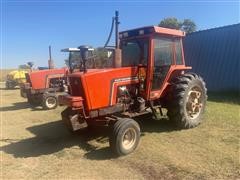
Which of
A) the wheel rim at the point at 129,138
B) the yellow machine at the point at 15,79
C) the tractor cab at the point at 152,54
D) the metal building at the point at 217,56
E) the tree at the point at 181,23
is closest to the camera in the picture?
the wheel rim at the point at 129,138

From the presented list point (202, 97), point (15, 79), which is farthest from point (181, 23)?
point (202, 97)

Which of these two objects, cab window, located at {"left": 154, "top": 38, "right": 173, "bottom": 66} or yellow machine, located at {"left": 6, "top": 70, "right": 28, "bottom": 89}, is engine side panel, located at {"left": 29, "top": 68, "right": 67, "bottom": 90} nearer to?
cab window, located at {"left": 154, "top": 38, "right": 173, "bottom": 66}

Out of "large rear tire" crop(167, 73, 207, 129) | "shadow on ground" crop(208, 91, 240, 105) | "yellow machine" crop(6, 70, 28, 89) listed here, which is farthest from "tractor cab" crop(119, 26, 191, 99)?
"yellow machine" crop(6, 70, 28, 89)

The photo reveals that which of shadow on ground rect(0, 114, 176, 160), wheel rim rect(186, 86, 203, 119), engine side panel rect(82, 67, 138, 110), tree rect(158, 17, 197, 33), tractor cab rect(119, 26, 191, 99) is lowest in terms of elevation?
shadow on ground rect(0, 114, 176, 160)

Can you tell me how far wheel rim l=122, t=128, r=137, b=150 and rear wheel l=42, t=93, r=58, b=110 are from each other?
6177 millimetres

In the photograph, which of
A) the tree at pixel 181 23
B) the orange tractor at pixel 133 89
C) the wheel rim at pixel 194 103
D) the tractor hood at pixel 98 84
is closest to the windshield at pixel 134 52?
the orange tractor at pixel 133 89

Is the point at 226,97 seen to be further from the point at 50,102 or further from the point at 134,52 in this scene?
the point at 50,102

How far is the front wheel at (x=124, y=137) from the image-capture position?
17.9 feet

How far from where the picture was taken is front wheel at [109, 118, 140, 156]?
5469 millimetres

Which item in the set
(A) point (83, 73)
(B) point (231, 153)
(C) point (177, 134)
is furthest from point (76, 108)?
(B) point (231, 153)

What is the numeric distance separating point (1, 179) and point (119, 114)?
2622 mm

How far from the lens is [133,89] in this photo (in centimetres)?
670

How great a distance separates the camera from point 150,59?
654 cm

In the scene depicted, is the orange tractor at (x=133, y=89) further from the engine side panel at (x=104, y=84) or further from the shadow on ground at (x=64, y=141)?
the shadow on ground at (x=64, y=141)
